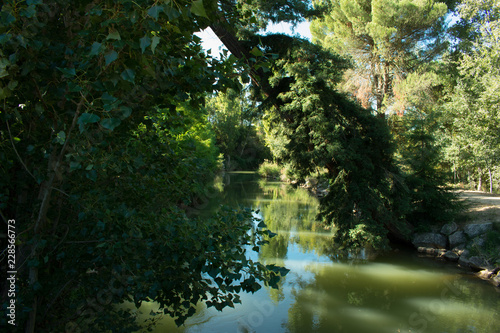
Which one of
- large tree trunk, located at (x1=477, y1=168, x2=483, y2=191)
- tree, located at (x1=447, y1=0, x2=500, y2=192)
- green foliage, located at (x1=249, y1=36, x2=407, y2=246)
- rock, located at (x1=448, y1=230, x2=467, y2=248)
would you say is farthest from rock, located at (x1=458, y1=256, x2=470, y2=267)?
large tree trunk, located at (x1=477, y1=168, x2=483, y2=191)

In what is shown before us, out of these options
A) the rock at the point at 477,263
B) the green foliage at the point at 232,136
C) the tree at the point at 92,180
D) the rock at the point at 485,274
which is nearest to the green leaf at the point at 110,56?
the tree at the point at 92,180

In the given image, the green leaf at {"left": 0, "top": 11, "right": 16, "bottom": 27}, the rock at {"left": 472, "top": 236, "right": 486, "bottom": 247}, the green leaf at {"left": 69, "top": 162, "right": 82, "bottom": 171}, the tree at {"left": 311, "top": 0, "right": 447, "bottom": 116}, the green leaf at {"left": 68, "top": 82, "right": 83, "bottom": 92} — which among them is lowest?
the rock at {"left": 472, "top": 236, "right": 486, "bottom": 247}

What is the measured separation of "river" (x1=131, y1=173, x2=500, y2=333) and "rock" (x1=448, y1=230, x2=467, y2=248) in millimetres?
824

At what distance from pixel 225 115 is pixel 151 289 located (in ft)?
151

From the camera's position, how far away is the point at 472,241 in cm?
891

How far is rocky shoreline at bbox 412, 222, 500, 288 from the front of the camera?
7.99 meters

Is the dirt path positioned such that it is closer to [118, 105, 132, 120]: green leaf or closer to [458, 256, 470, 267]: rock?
[458, 256, 470, 267]: rock

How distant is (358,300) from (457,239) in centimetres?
451

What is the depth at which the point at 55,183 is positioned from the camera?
194 centimetres

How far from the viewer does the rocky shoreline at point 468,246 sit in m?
7.99

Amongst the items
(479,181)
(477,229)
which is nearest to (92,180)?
(477,229)

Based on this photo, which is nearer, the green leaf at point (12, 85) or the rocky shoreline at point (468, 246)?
the green leaf at point (12, 85)

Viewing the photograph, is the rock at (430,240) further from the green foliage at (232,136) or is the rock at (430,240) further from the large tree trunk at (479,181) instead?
the green foliage at (232,136)

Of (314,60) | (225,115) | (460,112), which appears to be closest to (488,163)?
(460,112)
